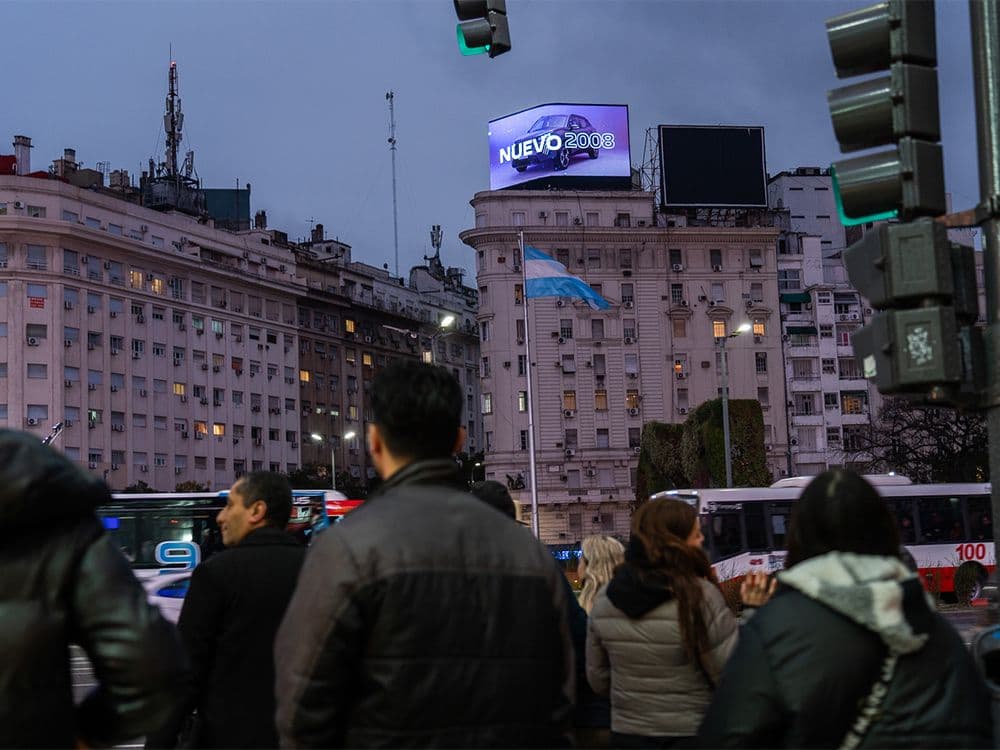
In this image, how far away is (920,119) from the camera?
622cm

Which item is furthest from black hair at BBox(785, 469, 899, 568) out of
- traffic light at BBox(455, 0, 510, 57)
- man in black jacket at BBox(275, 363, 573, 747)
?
traffic light at BBox(455, 0, 510, 57)

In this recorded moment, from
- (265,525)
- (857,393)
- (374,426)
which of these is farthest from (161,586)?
(857,393)

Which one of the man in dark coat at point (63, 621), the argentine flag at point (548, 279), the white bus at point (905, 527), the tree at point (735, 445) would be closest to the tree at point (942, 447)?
the tree at point (735, 445)

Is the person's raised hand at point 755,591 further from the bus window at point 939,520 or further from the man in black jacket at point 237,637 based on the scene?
the bus window at point 939,520

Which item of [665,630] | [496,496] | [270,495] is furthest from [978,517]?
[270,495]

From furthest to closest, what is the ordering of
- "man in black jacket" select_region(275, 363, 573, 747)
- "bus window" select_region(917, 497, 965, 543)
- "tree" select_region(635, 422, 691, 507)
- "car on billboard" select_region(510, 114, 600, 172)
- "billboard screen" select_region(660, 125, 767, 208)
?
"billboard screen" select_region(660, 125, 767, 208)
"car on billboard" select_region(510, 114, 600, 172)
"tree" select_region(635, 422, 691, 507)
"bus window" select_region(917, 497, 965, 543)
"man in black jacket" select_region(275, 363, 573, 747)

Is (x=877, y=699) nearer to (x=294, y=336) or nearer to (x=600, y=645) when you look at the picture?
(x=600, y=645)

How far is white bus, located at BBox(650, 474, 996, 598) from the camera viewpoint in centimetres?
3281

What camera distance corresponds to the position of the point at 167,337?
91.9 meters

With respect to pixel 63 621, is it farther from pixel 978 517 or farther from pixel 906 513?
pixel 978 517

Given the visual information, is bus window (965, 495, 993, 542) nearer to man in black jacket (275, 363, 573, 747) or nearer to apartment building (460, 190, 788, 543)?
man in black jacket (275, 363, 573, 747)

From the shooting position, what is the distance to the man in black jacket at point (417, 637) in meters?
3.22

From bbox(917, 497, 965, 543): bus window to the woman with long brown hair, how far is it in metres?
30.6

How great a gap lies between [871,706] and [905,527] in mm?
32177
